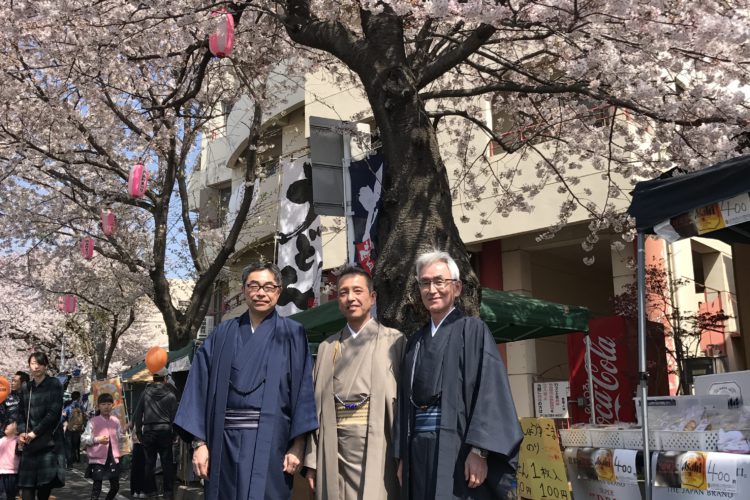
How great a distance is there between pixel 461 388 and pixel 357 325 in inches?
31.4

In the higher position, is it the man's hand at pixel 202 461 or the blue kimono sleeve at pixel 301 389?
the blue kimono sleeve at pixel 301 389

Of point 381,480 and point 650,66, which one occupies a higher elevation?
point 650,66

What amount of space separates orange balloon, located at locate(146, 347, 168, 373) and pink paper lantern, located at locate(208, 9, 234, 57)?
567 cm

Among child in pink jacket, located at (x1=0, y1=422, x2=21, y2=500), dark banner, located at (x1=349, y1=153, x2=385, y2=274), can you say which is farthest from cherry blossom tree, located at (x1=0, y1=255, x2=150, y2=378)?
dark banner, located at (x1=349, y1=153, x2=385, y2=274)

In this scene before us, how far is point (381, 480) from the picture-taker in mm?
3852

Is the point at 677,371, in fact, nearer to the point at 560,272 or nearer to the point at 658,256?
the point at 658,256

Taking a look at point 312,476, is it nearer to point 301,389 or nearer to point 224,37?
point 301,389

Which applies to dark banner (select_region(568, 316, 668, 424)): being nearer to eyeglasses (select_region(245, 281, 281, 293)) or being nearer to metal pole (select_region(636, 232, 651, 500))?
metal pole (select_region(636, 232, 651, 500))

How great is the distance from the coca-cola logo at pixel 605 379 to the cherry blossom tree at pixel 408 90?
1543 mm

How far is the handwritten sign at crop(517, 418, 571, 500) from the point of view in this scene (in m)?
4.84

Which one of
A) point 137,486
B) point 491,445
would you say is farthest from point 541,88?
point 137,486

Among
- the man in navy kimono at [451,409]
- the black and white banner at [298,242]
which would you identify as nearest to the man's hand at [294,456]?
the man in navy kimono at [451,409]

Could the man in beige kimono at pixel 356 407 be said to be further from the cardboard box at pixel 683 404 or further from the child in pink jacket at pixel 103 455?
the child in pink jacket at pixel 103 455

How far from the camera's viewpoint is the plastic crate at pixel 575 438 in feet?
14.7
